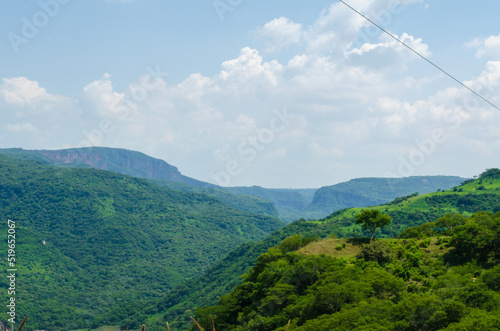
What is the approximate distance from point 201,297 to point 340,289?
465 ft

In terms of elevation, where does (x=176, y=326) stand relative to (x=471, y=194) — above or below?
below

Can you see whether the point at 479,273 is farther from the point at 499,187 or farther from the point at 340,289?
the point at 499,187

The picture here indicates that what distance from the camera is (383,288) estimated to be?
165ft

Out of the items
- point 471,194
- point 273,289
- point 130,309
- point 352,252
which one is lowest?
point 130,309

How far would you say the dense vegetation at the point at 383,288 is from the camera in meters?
40.8

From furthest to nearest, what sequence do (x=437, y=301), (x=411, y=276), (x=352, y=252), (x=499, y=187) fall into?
(x=499, y=187) → (x=352, y=252) → (x=411, y=276) → (x=437, y=301)

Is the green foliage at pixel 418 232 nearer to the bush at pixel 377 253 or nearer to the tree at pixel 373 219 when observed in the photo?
the tree at pixel 373 219

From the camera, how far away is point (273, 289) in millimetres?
58625

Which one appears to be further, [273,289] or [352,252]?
[352,252]

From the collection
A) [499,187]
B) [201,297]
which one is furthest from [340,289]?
[499,187]

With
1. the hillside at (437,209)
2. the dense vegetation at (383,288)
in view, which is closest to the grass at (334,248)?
the dense vegetation at (383,288)

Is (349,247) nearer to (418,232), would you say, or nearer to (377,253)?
(377,253)

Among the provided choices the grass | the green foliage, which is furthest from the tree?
the green foliage

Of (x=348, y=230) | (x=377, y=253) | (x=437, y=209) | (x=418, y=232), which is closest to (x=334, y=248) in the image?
(x=377, y=253)
